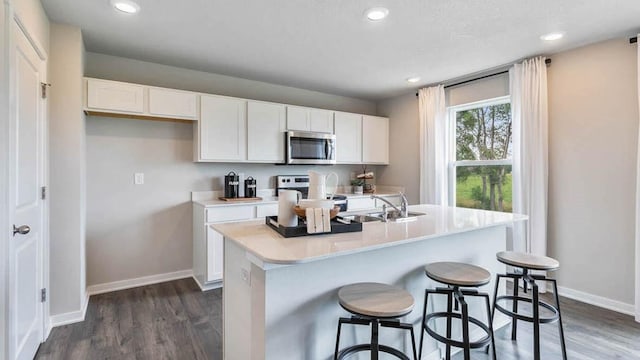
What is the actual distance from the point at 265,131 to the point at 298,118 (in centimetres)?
52

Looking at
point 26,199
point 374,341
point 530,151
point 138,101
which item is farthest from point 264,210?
point 530,151

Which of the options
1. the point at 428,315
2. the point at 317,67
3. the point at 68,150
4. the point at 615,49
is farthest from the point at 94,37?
the point at 615,49

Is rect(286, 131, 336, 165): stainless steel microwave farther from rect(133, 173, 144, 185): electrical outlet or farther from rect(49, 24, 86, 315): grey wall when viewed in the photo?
rect(49, 24, 86, 315): grey wall

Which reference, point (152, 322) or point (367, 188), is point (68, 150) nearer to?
point (152, 322)

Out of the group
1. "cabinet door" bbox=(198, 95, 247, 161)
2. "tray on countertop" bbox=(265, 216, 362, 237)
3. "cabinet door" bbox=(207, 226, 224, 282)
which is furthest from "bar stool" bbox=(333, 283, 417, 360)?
"cabinet door" bbox=(198, 95, 247, 161)

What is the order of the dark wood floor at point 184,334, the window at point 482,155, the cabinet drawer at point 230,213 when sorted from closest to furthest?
the dark wood floor at point 184,334
the cabinet drawer at point 230,213
the window at point 482,155

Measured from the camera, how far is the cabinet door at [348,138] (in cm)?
457

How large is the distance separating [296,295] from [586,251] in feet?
10.0

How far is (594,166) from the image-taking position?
296 centimetres

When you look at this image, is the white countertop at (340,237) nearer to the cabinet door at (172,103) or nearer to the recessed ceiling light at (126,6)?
the recessed ceiling light at (126,6)

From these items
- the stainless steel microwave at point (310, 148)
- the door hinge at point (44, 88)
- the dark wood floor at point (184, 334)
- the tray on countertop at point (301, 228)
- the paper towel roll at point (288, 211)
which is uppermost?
the door hinge at point (44, 88)

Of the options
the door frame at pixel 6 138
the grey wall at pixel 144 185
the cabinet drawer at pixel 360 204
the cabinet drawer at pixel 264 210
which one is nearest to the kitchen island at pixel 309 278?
the door frame at pixel 6 138

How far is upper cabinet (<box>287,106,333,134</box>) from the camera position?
13.5 feet

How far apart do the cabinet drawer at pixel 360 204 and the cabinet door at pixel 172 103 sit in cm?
228
